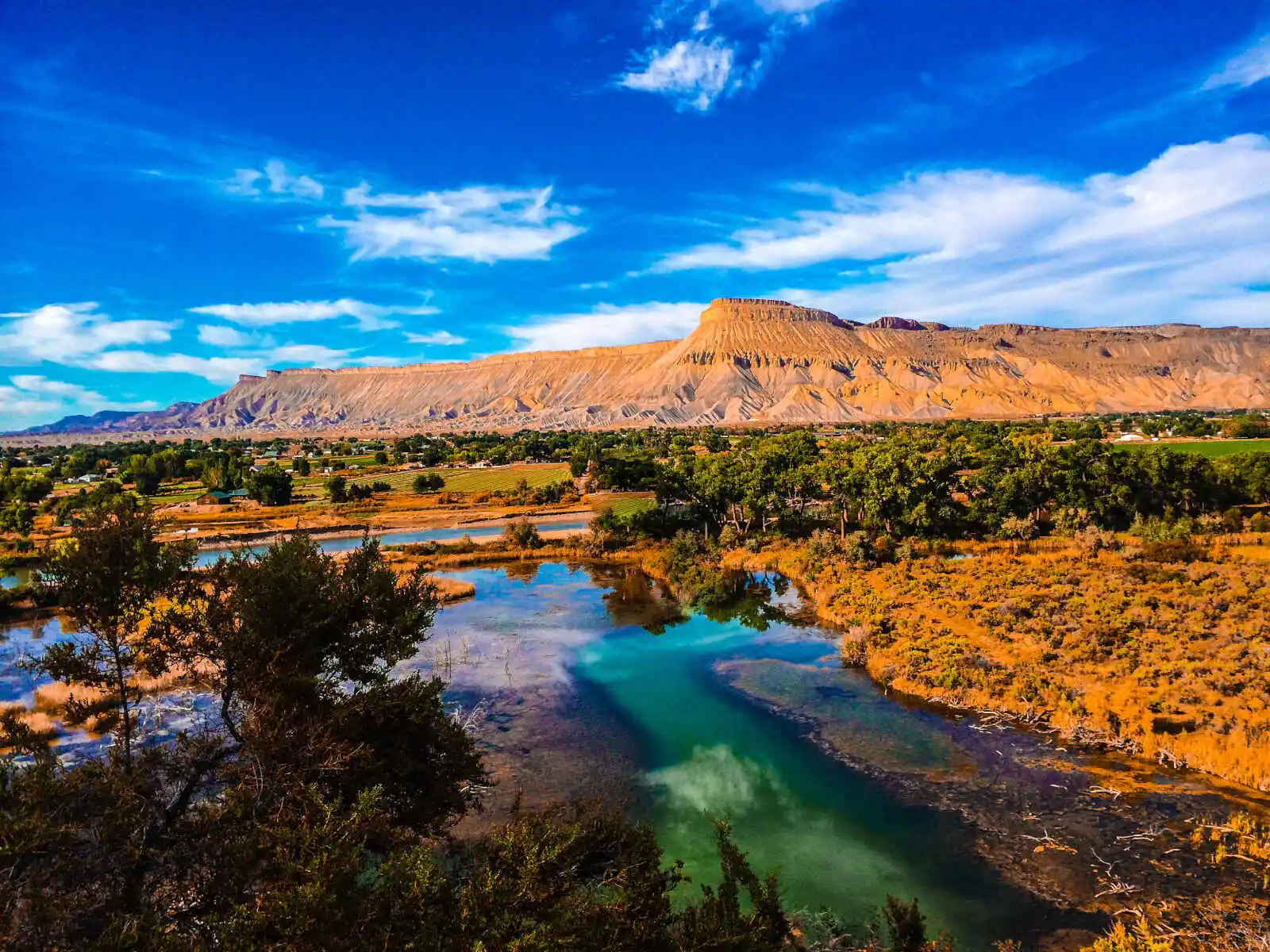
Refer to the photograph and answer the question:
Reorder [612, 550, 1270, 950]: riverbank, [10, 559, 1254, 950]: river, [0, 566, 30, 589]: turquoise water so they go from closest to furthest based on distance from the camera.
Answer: [612, 550, 1270, 950]: riverbank, [10, 559, 1254, 950]: river, [0, 566, 30, 589]: turquoise water

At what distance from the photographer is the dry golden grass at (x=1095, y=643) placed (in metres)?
22.3

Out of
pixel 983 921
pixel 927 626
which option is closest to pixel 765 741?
pixel 983 921

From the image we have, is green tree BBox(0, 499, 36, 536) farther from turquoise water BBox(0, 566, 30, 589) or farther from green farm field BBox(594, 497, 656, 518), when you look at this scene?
green farm field BBox(594, 497, 656, 518)

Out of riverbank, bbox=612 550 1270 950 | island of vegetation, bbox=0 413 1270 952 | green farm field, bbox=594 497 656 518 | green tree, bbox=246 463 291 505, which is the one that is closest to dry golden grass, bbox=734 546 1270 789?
island of vegetation, bbox=0 413 1270 952

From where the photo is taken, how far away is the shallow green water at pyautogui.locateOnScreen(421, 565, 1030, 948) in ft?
54.7

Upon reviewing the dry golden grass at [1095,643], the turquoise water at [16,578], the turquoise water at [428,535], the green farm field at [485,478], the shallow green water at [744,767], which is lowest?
the shallow green water at [744,767]

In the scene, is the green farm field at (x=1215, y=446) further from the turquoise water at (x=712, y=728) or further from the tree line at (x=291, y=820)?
the tree line at (x=291, y=820)

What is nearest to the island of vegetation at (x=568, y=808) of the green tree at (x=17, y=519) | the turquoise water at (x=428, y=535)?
the turquoise water at (x=428, y=535)

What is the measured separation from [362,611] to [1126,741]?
23.6 meters

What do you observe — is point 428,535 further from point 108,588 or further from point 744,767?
point 108,588

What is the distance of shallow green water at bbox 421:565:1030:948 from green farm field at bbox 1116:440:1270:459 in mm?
76761

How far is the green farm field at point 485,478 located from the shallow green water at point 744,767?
5491 cm

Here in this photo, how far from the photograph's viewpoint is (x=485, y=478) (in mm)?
107625

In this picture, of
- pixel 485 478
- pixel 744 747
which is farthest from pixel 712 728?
pixel 485 478
